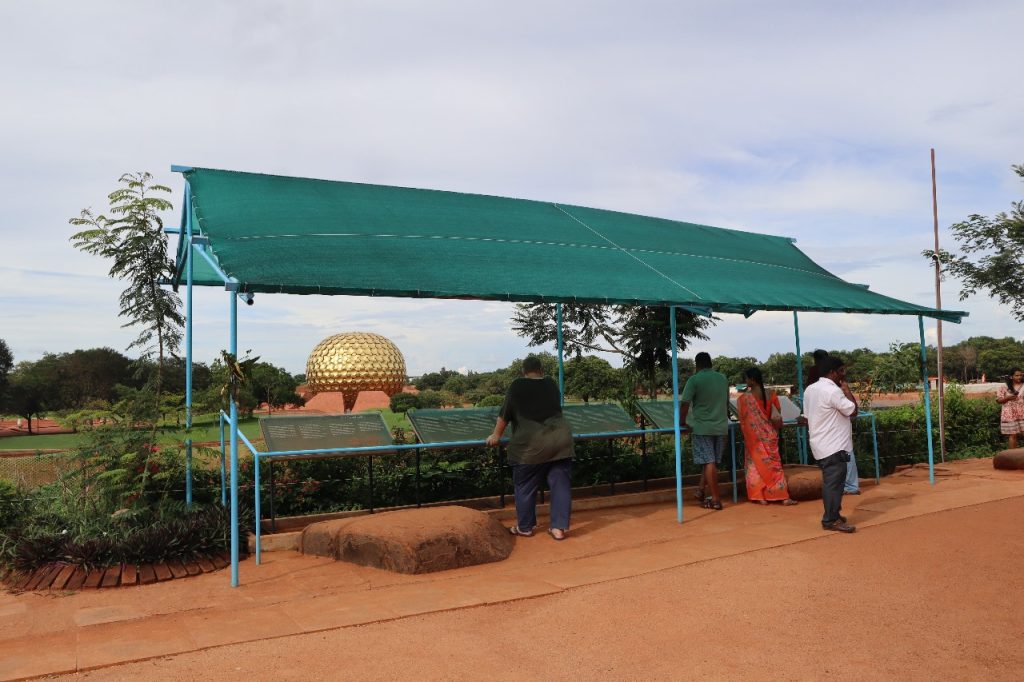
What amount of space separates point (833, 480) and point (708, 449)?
169 cm

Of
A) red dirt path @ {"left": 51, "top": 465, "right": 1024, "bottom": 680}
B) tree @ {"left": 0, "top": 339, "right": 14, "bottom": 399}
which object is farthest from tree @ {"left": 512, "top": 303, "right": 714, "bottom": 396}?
tree @ {"left": 0, "top": 339, "right": 14, "bottom": 399}

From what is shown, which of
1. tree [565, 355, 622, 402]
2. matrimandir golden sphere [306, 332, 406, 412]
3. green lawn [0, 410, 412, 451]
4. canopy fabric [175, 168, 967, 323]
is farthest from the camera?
matrimandir golden sphere [306, 332, 406, 412]

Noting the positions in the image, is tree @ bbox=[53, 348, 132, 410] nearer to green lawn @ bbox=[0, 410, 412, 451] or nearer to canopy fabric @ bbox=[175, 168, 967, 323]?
green lawn @ bbox=[0, 410, 412, 451]

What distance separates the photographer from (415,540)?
242 inches

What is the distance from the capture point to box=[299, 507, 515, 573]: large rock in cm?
613

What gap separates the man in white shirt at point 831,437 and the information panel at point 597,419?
2.57m

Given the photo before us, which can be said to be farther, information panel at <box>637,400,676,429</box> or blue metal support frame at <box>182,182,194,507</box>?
information panel at <box>637,400,676,429</box>

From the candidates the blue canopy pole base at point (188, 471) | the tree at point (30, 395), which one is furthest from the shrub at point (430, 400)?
the blue canopy pole base at point (188, 471)

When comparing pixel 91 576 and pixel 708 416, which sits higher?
pixel 708 416

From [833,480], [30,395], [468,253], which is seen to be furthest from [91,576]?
[30,395]

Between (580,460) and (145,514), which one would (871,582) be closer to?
(580,460)

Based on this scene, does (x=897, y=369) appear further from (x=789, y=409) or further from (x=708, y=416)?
(x=708, y=416)

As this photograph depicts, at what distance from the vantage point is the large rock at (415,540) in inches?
241

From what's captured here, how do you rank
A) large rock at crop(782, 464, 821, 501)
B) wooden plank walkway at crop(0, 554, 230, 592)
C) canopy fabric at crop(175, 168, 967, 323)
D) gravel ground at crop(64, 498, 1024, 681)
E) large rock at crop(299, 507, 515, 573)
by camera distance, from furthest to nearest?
large rock at crop(782, 464, 821, 501) → canopy fabric at crop(175, 168, 967, 323) → large rock at crop(299, 507, 515, 573) → wooden plank walkway at crop(0, 554, 230, 592) → gravel ground at crop(64, 498, 1024, 681)
